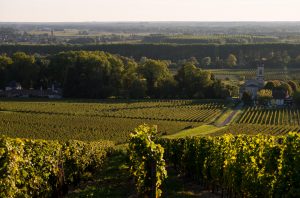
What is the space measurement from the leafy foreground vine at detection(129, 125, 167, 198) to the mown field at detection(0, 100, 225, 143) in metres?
29.9

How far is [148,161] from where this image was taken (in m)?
21.8

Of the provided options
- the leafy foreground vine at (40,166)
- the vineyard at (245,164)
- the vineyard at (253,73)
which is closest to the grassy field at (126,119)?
the leafy foreground vine at (40,166)

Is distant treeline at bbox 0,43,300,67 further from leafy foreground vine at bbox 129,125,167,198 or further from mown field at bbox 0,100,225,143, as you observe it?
leafy foreground vine at bbox 129,125,167,198

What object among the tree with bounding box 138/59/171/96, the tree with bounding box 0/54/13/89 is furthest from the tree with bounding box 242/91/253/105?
the tree with bounding box 0/54/13/89

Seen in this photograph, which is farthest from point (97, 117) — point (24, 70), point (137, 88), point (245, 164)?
point (245, 164)

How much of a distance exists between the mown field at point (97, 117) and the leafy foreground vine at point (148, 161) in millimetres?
29862

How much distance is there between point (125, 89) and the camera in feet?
296

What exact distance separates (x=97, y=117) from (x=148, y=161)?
1793 inches

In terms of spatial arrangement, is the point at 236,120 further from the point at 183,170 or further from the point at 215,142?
the point at 215,142

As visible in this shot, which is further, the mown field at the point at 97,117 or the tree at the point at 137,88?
the tree at the point at 137,88

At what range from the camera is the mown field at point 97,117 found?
2169 inches

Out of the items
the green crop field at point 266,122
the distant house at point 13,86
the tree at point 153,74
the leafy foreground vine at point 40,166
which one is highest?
the leafy foreground vine at point 40,166

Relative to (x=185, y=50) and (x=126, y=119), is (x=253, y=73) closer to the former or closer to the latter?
(x=185, y=50)

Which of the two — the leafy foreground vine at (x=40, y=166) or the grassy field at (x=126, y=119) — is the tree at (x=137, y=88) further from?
the leafy foreground vine at (x=40, y=166)
